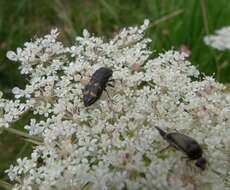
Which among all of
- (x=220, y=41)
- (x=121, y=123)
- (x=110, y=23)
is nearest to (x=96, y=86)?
(x=121, y=123)

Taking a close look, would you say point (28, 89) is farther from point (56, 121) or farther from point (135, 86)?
point (135, 86)

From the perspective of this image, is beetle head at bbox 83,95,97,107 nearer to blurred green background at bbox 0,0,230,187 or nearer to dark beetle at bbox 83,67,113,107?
dark beetle at bbox 83,67,113,107

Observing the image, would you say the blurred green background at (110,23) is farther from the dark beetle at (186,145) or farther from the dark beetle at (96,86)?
the dark beetle at (186,145)

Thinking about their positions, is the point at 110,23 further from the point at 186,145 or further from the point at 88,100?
the point at 186,145

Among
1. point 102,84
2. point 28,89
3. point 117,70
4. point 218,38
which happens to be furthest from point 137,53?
point 218,38

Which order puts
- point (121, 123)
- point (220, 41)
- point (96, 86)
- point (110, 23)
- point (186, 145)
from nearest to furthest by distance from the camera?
point (186, 145), point (121, 123), point (96, 86), point (220, 41), point (110, 23)

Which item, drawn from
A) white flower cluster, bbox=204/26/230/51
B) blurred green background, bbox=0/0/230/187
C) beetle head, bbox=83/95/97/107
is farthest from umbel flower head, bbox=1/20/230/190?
white flower cluster, bbox=204/26/230/51
